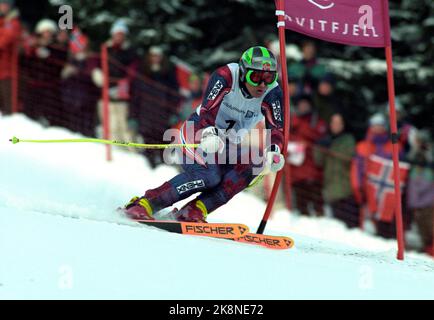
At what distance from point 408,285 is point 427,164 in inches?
213

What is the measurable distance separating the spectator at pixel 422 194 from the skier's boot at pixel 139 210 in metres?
4.85

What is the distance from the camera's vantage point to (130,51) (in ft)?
41.8

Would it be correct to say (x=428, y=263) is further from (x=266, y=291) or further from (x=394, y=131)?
(x=266, y=291)

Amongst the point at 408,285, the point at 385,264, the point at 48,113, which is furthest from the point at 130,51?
the point at 408,285

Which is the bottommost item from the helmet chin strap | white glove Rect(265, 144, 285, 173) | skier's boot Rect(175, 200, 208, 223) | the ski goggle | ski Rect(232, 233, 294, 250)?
ski Rect(232, 233, 294, 250)

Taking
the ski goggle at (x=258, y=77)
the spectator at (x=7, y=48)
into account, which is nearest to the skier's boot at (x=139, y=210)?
the ski goggle at (x=258, y=77)

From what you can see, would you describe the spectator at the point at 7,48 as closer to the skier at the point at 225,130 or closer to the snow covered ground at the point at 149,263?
the snow covered ground at the point at 149,263

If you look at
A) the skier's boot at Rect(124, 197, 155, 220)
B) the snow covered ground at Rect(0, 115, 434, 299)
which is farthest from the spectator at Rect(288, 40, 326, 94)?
the skier's boot at Rect(124, 197, 155, 220)

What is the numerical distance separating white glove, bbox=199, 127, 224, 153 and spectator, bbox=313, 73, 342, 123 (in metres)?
5.02

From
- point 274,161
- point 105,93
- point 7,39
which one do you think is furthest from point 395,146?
point 7,39

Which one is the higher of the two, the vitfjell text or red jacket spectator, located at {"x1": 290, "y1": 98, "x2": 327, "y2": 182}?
the vitfjell text

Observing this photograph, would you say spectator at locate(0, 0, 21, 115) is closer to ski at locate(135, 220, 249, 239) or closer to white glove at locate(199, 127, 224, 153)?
ski at locate(135, 220, 249, 239)

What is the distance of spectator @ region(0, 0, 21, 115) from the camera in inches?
500

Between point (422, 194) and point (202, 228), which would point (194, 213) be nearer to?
point (202, 228)
